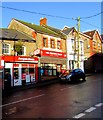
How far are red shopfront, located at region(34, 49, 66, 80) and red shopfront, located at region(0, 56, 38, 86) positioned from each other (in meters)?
1.44

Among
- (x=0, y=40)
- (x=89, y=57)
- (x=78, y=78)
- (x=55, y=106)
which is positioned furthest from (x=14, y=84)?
(x=89, y=57)

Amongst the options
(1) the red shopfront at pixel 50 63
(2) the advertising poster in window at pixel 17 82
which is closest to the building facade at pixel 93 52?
(1) the red shopfront at pixel 50 63

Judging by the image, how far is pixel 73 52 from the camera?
39.2m

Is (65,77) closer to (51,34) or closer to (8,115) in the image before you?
(51,34)

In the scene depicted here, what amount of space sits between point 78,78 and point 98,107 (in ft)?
55.9

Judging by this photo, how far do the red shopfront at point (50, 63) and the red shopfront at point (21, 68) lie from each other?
144 centimetres

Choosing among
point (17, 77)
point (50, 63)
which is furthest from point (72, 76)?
point (17, 77)

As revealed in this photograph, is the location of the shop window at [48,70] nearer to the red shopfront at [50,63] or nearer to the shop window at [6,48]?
the red shopfront at [50,63]

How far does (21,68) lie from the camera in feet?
93.5

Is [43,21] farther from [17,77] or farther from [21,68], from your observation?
[17,77]

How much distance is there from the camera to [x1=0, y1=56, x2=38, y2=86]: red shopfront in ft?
88.4

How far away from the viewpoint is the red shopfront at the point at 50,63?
1246 inches

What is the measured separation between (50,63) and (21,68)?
5.88 m

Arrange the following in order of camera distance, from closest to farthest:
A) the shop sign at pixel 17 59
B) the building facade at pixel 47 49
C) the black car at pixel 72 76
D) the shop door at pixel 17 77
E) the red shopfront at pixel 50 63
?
the shop sign at pixel 17 59 → the shop door at pixel 17 77 → the black car at pixel 72 76 → the red shopfront at pixel 50 63 → the building facade at pixel 47 49
